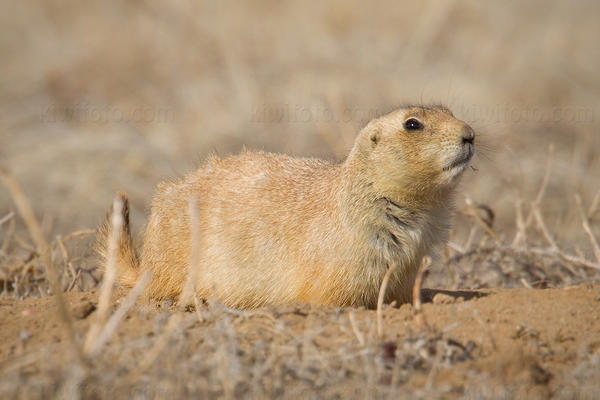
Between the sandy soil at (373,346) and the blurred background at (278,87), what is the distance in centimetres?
355

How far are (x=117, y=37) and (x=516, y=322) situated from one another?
12569 mm

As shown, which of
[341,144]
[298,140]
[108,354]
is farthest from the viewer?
[298,140]

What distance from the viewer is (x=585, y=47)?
1398 cm

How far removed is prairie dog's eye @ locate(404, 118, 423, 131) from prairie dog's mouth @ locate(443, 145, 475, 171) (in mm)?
368

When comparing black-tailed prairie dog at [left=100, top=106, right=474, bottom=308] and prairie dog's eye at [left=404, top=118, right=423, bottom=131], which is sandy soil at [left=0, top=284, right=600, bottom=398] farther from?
prairie dog's eye at [left=404, top=118, right=423, bottom=131]

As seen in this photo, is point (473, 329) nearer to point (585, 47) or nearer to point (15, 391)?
point (15, 391)

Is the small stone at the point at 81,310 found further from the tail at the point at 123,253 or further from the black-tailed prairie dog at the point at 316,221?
the tail at the point at 123,253

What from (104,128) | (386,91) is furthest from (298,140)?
(104,128)

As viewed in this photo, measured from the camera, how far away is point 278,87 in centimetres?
1159

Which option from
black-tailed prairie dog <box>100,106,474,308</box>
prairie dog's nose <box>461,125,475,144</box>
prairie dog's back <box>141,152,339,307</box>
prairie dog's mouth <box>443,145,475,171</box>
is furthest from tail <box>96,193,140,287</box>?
prairie dog's nose <box>461,125,475,144</box>

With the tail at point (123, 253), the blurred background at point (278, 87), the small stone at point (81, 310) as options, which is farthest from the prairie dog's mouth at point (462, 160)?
the blurred background at point (278, 87)

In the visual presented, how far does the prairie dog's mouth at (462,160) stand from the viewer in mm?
4469

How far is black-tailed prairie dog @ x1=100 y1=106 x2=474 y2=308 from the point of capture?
4.54 meters

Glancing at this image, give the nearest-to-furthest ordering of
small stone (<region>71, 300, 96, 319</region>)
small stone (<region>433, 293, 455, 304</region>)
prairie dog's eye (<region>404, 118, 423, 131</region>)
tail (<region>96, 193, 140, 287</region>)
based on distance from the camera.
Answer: small stone (<region>71, 300, 96, 319</region>) < small stone (<region>433, 293, 455, 304</region>) < prairie dog's eye (<region>404, 118, 423, 131</region>) < tail (<region>96, 193, 140, 287</region>)
